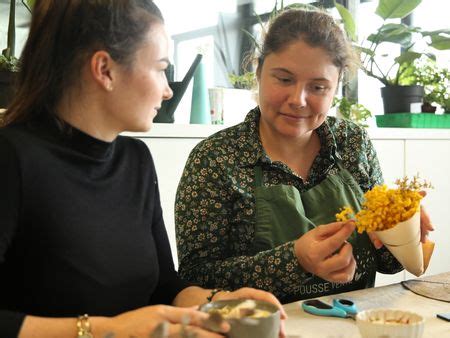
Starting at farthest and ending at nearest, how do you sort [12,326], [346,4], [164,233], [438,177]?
[346,4] < [438,177] < [164,233] < [12,326]

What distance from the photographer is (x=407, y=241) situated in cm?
123

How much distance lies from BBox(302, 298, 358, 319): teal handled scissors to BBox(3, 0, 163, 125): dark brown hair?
624 mm

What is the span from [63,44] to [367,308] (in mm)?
843

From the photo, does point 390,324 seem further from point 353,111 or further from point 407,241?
point 353,111

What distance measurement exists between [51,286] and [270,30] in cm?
97

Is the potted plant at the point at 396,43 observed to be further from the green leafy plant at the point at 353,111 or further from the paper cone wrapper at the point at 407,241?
the paper cone wrapper at the point at 407,241

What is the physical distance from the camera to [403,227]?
3.85 ft

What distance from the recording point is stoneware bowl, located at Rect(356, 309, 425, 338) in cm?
88

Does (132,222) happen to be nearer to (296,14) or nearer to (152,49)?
(152,49)

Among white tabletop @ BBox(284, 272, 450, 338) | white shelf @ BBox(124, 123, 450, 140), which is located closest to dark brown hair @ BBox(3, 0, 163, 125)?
white tabletop @ BBox(284, 272, 450, 338)

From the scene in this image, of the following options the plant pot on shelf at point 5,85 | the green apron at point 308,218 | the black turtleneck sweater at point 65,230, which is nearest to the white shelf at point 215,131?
the plant pot on shelf at point 5,85

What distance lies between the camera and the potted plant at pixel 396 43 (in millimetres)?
2994

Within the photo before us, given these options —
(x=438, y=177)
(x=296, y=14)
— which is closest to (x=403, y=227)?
(x=296, y=14)

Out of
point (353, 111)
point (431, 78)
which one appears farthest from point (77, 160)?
point (431, 78)
